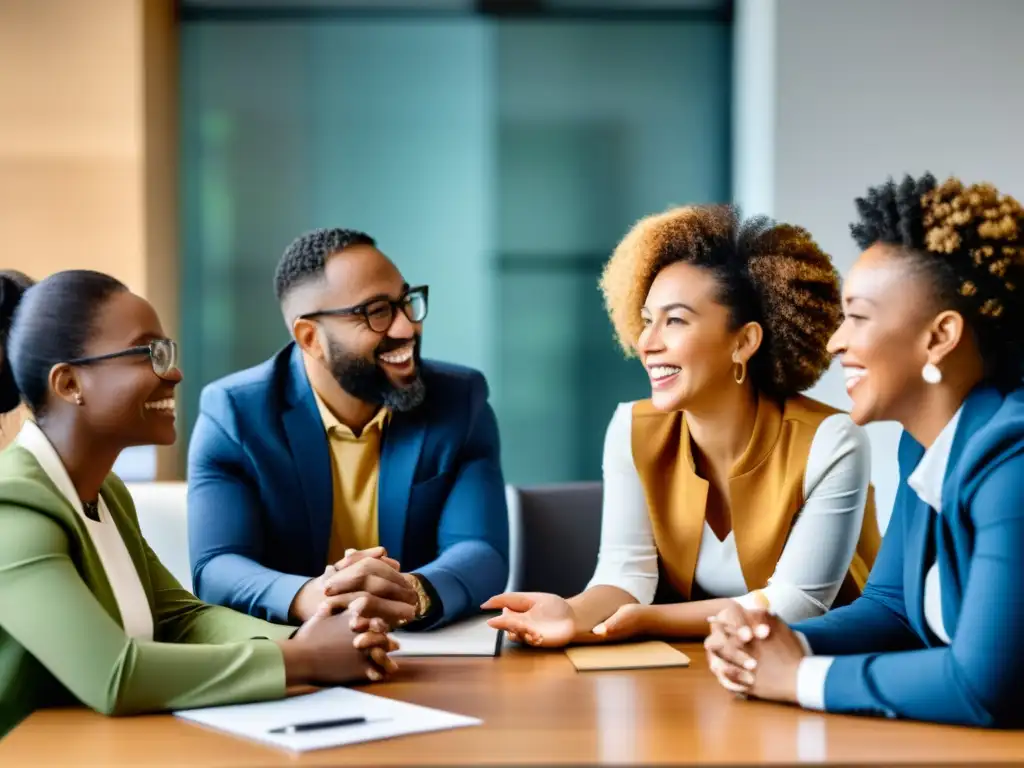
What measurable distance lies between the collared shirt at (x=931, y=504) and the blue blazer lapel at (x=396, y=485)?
1.08 metres

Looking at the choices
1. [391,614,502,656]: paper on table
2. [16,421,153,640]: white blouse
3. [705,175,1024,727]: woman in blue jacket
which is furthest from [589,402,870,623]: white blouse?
[16,421,153,640]: white blouse

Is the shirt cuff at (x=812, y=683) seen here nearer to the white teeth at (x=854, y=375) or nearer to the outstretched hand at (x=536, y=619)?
the white teeth at (x=854, y=375)

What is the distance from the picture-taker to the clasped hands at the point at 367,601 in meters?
1.76

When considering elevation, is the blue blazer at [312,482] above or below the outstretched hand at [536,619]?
above

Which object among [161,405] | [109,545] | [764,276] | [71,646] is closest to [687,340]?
[764,276]

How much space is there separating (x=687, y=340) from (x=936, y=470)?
0.76 metres

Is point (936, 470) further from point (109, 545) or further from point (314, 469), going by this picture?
point (314, 469)

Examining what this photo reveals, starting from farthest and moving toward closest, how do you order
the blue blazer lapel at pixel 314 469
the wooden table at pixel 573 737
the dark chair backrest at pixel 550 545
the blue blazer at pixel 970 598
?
the dark chair backrest at pixel 550 545, the blue blazer lapel at pixel 314 469, the blue blazer at pixel 970 598, the wooden table at pixel 573 737

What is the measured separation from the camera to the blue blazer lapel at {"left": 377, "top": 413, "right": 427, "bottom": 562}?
102 inches

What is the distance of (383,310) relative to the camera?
8.70 feet

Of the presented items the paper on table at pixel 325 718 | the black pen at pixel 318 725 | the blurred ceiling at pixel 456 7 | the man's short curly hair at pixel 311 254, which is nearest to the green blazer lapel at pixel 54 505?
the paper on table at pixel 325 718

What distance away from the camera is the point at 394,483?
2.61m

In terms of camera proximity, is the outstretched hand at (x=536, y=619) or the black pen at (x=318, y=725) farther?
the outstretched hand at (x=536, y=619)

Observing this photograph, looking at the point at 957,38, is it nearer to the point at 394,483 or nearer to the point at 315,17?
the point at 315,17
